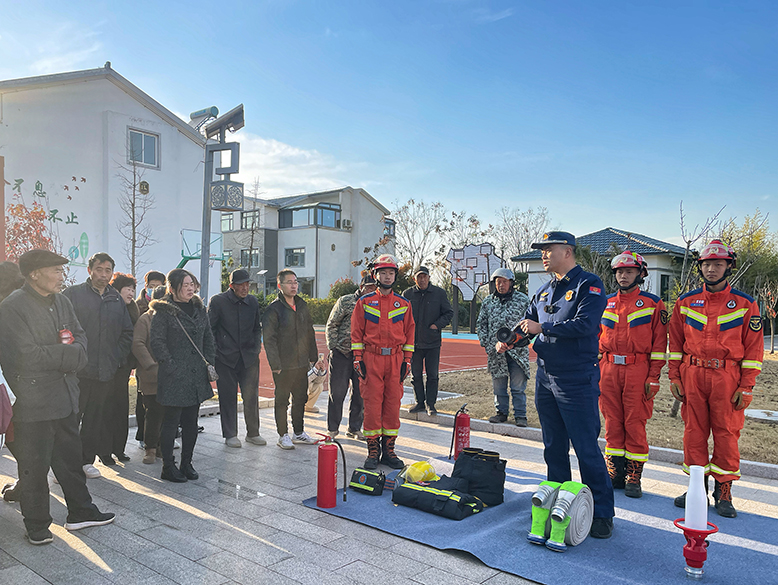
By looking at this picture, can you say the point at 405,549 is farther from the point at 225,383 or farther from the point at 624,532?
the point at 225,383

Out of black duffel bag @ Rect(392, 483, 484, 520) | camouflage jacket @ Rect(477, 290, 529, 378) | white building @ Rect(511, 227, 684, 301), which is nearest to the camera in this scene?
black duffel bag @ Rect(392, 483, 484, 520)

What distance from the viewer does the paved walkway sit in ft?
12.3

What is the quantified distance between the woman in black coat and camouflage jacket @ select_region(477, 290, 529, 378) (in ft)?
14.0

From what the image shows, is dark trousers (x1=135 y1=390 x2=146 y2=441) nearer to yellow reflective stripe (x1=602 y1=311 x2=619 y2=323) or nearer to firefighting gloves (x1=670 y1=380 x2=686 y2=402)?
yellow reflective stripe (x1=602 y1=311 x2=619 y2=323)

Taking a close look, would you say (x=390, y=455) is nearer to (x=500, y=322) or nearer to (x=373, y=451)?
(x=373, y=451)

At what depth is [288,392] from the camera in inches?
293

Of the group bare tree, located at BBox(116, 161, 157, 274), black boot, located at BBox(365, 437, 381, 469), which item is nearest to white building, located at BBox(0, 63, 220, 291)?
bare tree, located at BBox(116, 161, 157, 274)

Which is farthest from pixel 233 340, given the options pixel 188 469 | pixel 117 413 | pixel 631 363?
pixel 631 363

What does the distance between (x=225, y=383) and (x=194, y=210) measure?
68.7 feet

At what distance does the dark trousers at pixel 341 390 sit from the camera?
7.73 meters

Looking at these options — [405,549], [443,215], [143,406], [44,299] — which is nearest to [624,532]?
[405,549]

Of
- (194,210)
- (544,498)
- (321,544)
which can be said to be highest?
(194,210)

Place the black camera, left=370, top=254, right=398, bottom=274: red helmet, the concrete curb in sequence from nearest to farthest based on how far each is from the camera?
the black camera
the concrete curb
left=370, top=254, right=398, bottom=274: red helmet

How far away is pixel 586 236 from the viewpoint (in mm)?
37500
